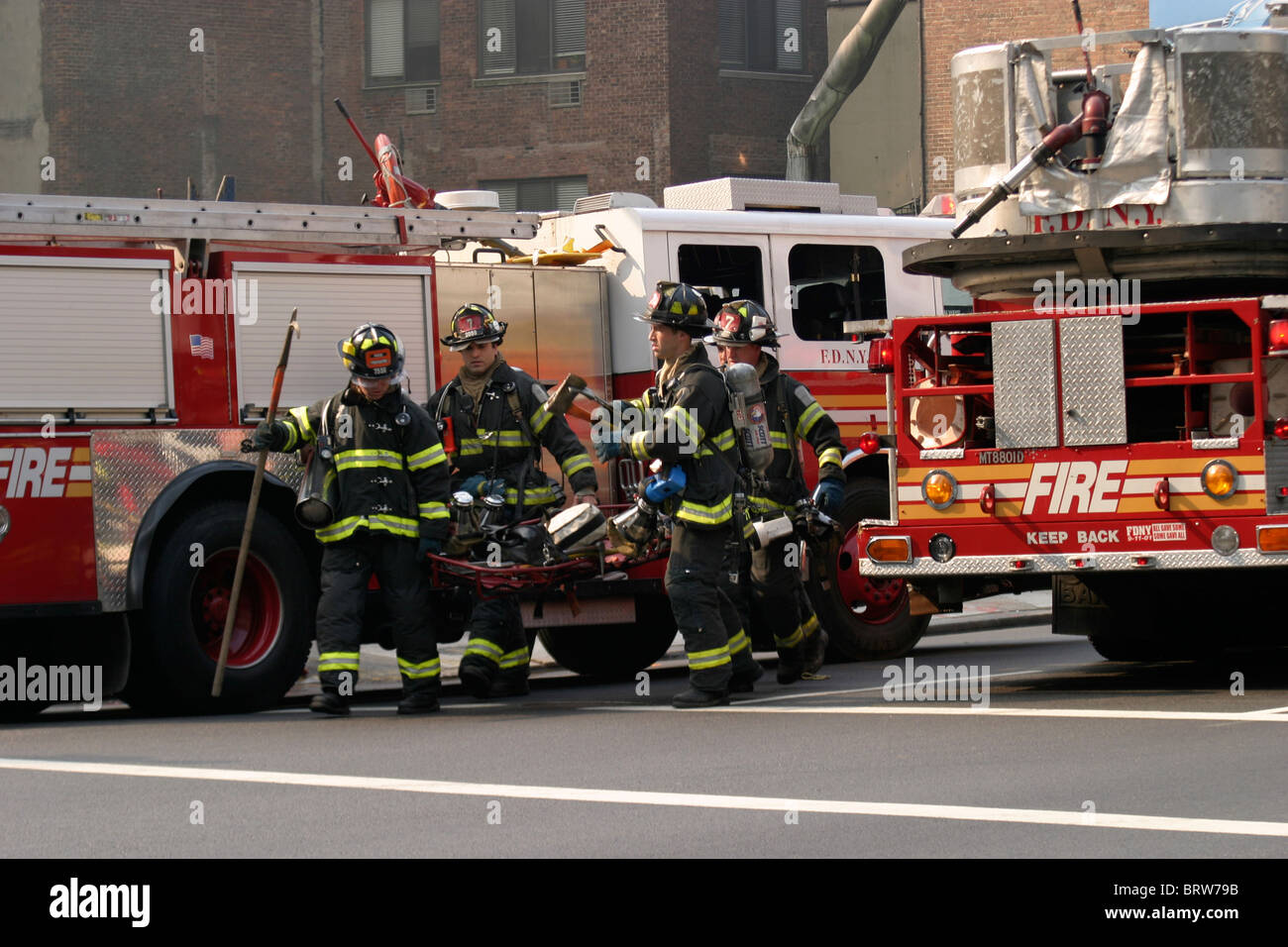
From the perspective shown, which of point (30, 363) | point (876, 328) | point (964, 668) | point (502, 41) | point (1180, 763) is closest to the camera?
point (1180, 763)

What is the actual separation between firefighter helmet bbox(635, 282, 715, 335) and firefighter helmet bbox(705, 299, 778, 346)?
0.93m

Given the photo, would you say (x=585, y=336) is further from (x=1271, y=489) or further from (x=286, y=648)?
(x=1271, y=489)

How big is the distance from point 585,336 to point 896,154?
63.5 feet

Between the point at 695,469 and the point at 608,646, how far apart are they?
2.98 meters

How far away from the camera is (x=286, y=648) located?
34.8ft

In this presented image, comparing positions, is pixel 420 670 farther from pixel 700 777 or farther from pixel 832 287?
pixel 832 287

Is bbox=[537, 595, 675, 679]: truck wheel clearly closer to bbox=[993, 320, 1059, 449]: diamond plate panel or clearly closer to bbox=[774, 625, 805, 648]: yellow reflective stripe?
bbox=[774, 625, 805, 648]: yellow reflective stripe

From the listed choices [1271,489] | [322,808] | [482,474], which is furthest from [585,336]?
[322,808]

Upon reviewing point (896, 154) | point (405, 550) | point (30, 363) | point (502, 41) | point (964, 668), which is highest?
point (502, 41)

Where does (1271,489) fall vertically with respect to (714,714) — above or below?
above

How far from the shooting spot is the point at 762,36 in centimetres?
3098

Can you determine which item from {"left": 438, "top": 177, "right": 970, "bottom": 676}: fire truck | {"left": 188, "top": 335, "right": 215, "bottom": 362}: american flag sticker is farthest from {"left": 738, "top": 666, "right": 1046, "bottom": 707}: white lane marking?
{"left": 188, "top": 335, "right": 215, "bottom": 362}: american flag sticker

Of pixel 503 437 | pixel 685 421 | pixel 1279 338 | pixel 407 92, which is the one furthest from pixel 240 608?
pixel 407 92

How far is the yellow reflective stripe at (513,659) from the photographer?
1098 centimetres
